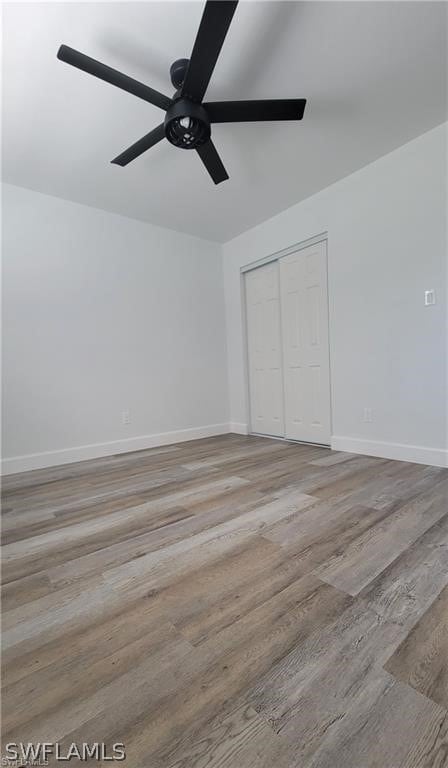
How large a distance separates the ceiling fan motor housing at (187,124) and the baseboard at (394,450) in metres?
2.56

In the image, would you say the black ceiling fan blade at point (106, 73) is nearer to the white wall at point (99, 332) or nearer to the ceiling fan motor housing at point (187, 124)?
the ceiling fan motor housing at point (187, 124)

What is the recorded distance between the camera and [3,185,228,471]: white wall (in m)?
2.75

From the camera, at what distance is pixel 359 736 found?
0.63 meters

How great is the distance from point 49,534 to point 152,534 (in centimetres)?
54

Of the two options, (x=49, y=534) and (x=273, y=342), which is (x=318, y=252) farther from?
(x=49, y=534)

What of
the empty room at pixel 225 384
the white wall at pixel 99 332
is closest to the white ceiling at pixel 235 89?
the empty room at pixel 225 384

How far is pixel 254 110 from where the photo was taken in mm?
1622

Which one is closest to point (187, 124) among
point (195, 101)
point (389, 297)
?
point (195, 101)

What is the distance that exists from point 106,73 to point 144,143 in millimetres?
411

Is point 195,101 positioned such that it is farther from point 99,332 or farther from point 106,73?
point 99,332

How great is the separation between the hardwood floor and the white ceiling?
246 centimetres

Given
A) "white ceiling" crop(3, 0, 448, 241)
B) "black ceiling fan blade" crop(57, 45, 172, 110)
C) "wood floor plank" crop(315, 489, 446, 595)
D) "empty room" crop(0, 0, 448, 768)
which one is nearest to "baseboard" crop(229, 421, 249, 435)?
"empty room" crop(0, 0, 448, 768)

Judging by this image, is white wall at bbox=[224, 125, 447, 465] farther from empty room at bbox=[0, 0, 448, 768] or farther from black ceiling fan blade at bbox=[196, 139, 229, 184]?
black ceiling fan blade at bbox=[196, 139, 229, 184]

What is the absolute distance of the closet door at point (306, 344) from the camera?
306 cm
